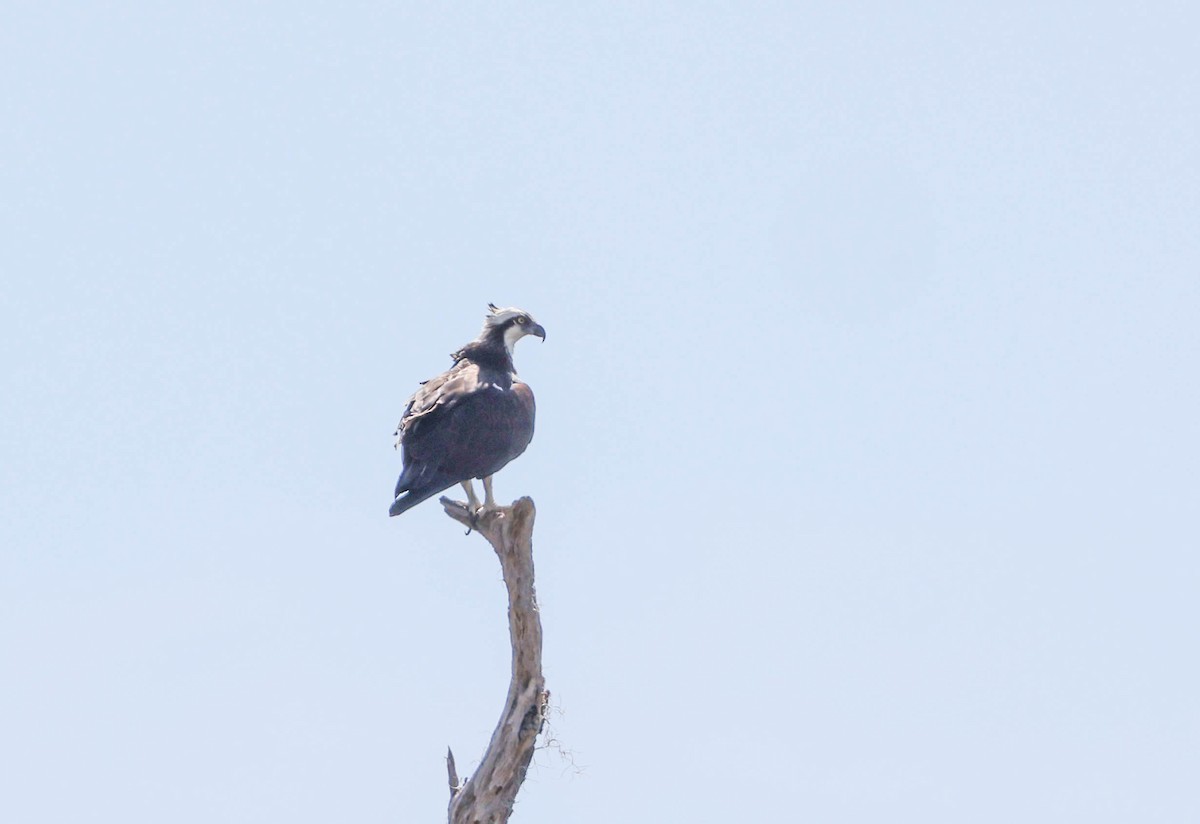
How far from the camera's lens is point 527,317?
634 inches

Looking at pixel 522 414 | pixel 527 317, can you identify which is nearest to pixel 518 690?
pixel 522 414

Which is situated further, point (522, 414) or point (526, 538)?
point (522, 414)

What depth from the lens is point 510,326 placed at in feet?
52.6

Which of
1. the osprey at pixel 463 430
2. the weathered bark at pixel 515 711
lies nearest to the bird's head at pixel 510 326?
the osprey at pixel 463 430

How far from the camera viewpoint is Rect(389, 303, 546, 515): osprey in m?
14.3

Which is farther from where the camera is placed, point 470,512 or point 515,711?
point 470,512

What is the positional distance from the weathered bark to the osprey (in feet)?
5.55

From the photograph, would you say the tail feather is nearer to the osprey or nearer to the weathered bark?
the osprey

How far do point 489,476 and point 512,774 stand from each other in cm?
306

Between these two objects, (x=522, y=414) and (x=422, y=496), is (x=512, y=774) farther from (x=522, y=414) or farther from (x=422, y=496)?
(x=522, y=414)

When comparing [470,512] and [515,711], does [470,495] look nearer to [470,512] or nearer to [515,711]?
[470,512]

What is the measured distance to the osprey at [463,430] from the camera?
14.3m

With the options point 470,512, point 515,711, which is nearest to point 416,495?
point 470,512

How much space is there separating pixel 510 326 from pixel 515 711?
451 centimetres
